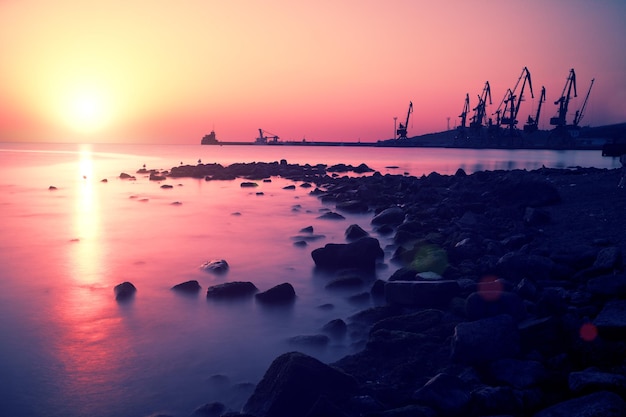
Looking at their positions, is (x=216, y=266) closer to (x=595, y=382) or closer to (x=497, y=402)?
(x=497, y=402)

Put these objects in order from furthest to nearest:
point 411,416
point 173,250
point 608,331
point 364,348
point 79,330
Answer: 1. point 173,250
2. point 79,330
3. point 364,348
4. point 608,331
5. point 411,416

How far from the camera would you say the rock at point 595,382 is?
381 cm

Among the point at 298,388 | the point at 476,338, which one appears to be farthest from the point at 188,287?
the point at 476,338

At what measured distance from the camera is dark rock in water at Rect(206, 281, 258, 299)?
27.1ft

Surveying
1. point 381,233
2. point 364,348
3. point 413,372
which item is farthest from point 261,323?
point 381,233

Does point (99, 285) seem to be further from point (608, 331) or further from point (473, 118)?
point (473, 118)

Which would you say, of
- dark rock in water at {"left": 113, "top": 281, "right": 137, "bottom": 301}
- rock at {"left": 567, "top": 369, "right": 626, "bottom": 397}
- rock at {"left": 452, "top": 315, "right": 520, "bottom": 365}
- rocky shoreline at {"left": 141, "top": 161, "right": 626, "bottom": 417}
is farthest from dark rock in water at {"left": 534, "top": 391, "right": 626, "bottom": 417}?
dark rock in water at {"left": 113, "top": 281, "right": 137, "bottom": 301}

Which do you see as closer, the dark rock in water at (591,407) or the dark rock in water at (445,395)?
the dark rock in water at (591,407)

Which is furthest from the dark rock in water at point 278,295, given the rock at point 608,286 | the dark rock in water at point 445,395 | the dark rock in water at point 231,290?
the rock at point 608,286

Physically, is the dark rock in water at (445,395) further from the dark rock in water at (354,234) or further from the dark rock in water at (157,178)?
the dark rock in water at (157,178)

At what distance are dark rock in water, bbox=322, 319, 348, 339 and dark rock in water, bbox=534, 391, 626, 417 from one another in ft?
10.2

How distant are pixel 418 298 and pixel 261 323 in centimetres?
235

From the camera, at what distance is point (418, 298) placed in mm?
6734

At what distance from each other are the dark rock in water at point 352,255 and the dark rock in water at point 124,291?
148 inches
